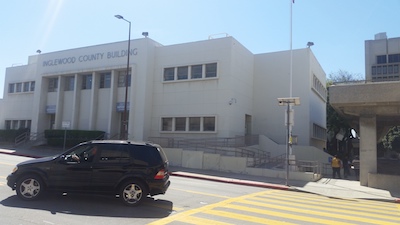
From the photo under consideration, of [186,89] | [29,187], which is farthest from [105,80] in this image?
[29,187]

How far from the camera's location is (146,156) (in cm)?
955

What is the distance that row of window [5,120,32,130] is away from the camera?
39062 mm

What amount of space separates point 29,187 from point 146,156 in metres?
3.23

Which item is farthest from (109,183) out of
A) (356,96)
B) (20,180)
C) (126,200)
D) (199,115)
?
(199,115)

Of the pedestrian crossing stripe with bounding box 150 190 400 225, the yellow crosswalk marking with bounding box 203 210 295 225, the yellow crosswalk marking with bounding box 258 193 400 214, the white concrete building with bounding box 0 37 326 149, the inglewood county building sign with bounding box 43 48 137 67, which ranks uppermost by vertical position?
the inglewood county building sign with bounding box 43 48 137 67

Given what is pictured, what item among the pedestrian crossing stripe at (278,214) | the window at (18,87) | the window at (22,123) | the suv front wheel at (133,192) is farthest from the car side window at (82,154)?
the window at (18,87)

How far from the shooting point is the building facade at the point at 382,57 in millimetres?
85875

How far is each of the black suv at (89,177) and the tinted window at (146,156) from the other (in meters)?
0.09

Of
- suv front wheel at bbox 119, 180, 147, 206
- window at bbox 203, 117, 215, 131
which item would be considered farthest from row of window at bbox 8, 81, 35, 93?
suv front wheel at bbox 119, 180, 147, 206

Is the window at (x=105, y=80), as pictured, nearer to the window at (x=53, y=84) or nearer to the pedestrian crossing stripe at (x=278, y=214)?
the window at (x=53, y=84)

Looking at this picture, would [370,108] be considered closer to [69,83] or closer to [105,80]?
[105,80]

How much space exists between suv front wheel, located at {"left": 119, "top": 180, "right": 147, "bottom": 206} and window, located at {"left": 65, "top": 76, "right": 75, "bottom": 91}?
29101mm

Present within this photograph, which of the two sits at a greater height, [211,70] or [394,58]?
[394,58]

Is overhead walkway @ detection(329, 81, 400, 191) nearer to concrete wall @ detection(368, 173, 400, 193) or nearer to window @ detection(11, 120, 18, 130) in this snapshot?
concrete wall @ detection(368, 173, 400, 193)
